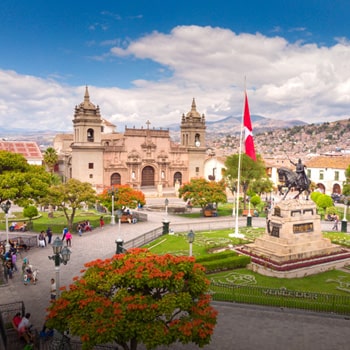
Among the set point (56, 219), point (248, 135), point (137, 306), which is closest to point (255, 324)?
point (137, 306)

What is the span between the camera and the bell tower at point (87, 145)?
180ft

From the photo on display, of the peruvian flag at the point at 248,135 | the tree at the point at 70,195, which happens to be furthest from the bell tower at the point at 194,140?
the peruvian flag at the point at 248,135

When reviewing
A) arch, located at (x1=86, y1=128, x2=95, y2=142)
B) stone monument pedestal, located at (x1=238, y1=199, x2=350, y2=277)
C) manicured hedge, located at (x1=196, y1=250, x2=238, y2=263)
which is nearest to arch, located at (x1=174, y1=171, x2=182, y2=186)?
arch, located at (x1=86, y1=128, x2=95, y2=142)

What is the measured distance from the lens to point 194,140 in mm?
64812

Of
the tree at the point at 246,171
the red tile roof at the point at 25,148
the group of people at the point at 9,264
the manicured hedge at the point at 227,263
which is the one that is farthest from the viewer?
the red tile roof at the point at 25,148

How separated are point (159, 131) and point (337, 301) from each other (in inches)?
1940

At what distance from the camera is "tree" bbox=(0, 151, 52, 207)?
23.6 meters

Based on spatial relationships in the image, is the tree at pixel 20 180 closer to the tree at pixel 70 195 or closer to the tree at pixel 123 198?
the tree at pixel 70 195

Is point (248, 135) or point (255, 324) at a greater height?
point (248, 135)

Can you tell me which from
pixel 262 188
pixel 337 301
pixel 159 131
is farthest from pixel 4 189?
pixel 159 131

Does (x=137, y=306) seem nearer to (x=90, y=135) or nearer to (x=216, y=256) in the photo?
(x=216, y=256)

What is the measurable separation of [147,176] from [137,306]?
52.6m

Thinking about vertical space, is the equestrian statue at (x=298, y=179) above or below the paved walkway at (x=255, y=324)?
above

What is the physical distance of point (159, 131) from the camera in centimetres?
6228
